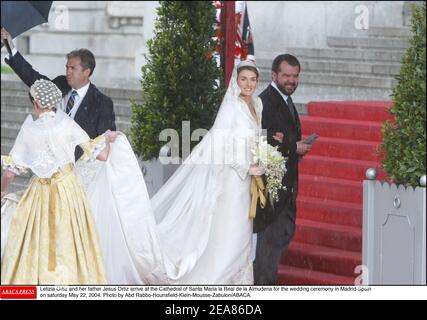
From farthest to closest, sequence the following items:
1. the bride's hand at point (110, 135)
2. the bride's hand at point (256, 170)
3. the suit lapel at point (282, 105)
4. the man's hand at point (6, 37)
A: the suit lapel at point (282, 105)
the man's hand at point (6, 37)
the bride's hand at point (256, 170)
the bride's hand at point (110, 135)

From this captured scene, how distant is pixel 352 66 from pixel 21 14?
200 inches

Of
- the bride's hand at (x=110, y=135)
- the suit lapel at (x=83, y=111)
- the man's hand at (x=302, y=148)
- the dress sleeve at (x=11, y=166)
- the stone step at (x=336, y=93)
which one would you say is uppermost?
the stone step at (x=336, y=93)

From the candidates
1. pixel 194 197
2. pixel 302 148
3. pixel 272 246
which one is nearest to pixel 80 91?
pixel 194 197

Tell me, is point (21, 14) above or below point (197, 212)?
above

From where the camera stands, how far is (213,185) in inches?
460

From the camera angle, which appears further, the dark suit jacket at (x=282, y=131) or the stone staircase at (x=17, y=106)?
the stone staircase at (x=17, y=106)

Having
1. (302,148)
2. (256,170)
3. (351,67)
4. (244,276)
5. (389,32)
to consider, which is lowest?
(244,276)

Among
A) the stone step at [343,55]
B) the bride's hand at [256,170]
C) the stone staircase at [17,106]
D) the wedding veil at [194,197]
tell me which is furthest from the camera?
the stone step at [343,55]

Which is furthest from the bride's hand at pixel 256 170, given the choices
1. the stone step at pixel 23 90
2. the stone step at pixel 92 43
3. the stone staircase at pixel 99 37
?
the stone step at pixel 92 43

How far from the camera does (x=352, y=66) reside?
16.1 metres

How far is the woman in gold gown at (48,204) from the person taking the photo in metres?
10.5

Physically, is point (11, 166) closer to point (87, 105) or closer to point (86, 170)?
point (86, 170)

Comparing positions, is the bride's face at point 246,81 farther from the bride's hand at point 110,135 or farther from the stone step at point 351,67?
the stone step at point 351,67
